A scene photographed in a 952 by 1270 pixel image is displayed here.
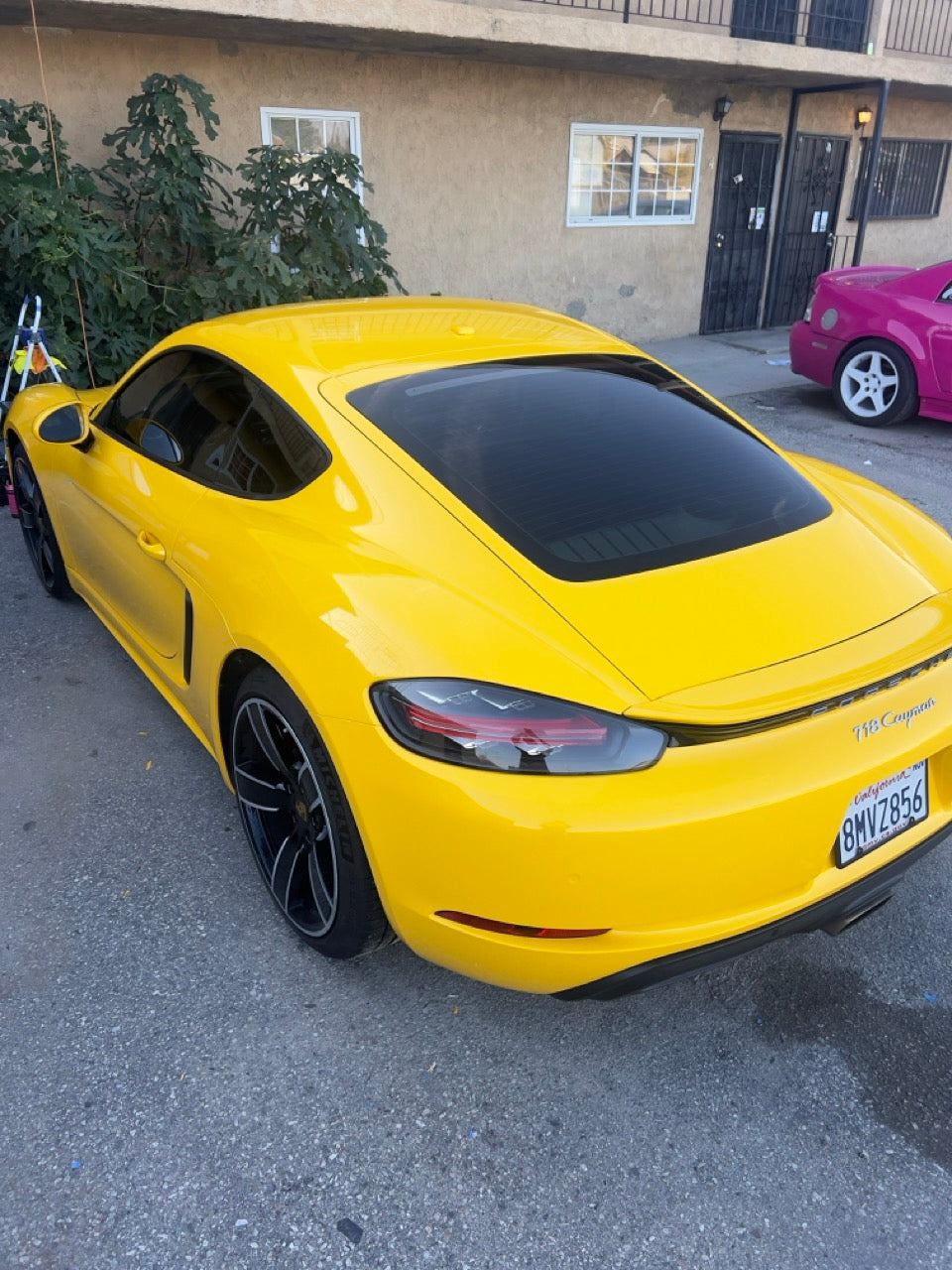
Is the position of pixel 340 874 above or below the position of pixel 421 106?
below

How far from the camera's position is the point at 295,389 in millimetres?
2557

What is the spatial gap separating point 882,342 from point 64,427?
657 centimetres

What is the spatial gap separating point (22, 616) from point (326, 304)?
228 cm

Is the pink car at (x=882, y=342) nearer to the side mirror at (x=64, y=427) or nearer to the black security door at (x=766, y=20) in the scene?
the black security door at (x=766, y=20)

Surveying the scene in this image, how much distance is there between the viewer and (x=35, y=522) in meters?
4.58

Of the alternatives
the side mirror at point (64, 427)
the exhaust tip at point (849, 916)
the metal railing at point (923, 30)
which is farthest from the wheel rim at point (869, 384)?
the metal railing at point (923, 30)

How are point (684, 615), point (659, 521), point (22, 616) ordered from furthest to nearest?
point (22, 616), point (659, 521), point (684, 615)

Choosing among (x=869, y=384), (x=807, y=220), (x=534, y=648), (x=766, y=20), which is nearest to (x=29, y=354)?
(x=534, y=648)

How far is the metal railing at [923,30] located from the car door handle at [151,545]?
14544 mm

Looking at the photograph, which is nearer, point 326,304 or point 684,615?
point 684,615

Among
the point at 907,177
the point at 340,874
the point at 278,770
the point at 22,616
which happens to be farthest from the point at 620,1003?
the point at 907,177

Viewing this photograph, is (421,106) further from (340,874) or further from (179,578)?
(340,874)

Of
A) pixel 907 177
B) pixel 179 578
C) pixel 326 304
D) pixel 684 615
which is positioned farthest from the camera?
pixel 907 177

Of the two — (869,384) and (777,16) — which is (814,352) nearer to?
(869,384)
